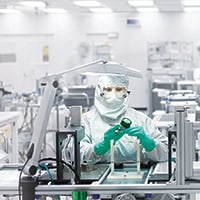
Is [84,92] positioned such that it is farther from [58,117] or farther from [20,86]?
[20,86]

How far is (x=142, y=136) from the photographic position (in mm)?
2133

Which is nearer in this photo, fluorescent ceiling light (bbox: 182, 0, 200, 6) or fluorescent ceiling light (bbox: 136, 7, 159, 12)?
fluorescent ceiling light (bbox: 182, 0, 200, 6)

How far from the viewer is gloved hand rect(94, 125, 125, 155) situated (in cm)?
206

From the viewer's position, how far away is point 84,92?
7.12m

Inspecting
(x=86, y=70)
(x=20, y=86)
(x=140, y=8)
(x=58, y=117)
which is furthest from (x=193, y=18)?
(x=86, y=70)

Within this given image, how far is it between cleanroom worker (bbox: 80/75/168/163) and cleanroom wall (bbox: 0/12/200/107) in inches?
310

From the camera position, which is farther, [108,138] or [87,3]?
[87,3]

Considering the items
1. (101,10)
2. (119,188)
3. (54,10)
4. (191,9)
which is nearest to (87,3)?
(101,10)

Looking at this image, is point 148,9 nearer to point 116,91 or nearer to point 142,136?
point 116,91

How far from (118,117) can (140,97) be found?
809 cm

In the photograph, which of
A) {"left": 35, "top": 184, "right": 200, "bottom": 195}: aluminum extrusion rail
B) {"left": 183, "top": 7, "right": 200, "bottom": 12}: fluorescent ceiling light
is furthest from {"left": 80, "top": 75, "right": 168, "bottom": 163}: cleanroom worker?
{"left": 183, "top": 7, "right": 200, "bottom": 12}: fluorescent ceiling light

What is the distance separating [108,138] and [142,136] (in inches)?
6.3

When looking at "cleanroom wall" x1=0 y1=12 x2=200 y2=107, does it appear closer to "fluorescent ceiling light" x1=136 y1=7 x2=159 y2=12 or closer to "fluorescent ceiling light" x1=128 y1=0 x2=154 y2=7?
"fluorescent ceiling light" x1=136 y1=7 x2=159 y2=12

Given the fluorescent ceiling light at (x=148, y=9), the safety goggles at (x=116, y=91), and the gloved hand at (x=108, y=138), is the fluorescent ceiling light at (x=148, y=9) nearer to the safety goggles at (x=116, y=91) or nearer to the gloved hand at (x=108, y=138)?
the safety goggles at (x=116, y=91)
